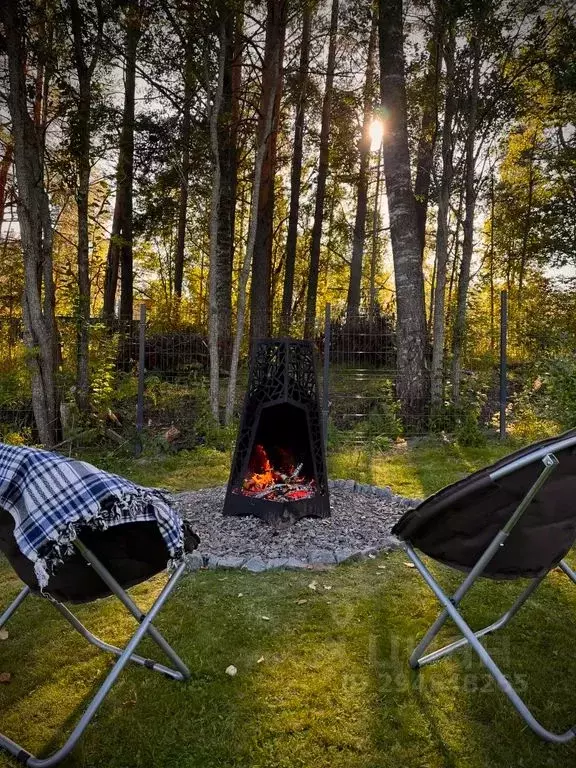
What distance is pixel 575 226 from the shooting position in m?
15.9

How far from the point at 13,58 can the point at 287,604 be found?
A: 6.57 m

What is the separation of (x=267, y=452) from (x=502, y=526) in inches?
101

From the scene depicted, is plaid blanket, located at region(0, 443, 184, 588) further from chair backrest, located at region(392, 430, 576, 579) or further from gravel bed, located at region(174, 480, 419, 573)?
gravel bed, located at region(174, 480, 419, 573)

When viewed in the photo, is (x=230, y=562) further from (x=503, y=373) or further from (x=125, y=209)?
(x=125, y=209)

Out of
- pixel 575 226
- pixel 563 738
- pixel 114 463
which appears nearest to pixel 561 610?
pixel 563 738

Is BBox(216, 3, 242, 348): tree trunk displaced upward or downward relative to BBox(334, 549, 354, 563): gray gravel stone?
upward

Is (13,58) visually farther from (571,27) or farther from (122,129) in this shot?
(571,27)

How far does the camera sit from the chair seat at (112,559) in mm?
2004

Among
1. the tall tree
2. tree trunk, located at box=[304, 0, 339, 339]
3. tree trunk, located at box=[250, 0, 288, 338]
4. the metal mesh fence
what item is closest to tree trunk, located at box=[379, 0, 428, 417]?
the metal mesh fence

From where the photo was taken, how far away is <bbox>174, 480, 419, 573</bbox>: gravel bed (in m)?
3.49

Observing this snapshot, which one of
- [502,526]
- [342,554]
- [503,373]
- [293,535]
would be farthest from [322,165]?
[502,526]

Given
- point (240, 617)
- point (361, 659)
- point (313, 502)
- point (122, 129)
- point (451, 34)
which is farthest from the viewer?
point (122, 129)

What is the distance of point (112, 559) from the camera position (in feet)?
6.81

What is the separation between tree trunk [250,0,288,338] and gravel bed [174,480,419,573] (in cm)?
538
